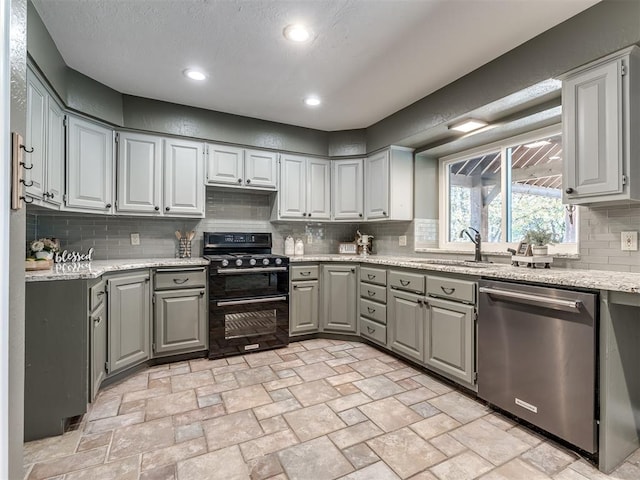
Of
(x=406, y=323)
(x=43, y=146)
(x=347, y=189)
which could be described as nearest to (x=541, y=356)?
(x=406, y=323)

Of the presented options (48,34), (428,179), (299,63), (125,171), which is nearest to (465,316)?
(428,179)

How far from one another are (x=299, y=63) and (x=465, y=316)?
2208 mm

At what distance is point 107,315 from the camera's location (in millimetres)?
2396

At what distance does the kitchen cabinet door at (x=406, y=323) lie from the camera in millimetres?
2697

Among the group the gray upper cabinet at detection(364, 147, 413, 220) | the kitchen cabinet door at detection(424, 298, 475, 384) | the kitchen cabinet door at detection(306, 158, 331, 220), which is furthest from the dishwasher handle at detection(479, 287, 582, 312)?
the kitchen cabinet door at detection(306, 158, 331, 220)

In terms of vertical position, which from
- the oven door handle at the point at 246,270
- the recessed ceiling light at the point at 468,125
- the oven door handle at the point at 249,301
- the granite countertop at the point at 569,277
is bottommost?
the oven door handle at the point at 249,301

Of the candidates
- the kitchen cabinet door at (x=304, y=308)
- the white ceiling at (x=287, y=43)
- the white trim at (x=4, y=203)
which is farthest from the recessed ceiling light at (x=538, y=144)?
the white trim at (x=4, y=203)

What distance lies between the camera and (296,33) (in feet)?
6.89

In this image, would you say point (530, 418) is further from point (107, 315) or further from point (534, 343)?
point (107, 315)

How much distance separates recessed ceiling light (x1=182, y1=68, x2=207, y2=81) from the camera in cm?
256

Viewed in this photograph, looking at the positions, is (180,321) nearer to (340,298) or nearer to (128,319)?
(128,319)

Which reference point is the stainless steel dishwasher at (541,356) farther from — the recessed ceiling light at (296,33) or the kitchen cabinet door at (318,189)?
the kitchen cabinet door at (318,189)

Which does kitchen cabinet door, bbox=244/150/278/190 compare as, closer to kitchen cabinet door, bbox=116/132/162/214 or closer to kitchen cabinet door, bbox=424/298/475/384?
kitchen cabinet door, bbox=116/132/162/214

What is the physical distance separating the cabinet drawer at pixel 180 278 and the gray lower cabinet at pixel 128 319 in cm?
10
